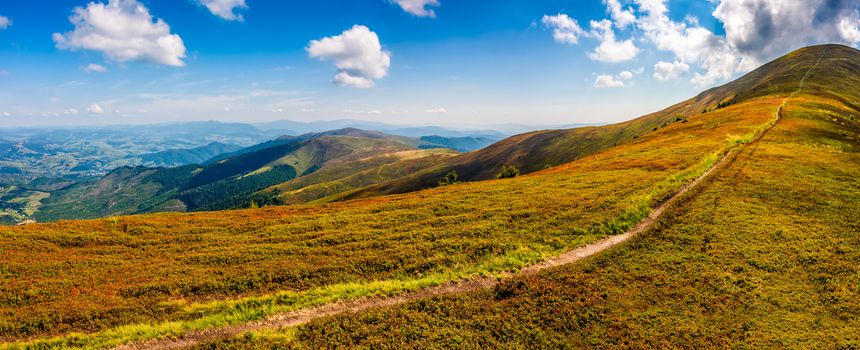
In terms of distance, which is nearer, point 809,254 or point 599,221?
point 809,254

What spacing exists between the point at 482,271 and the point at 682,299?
12430 millimetres

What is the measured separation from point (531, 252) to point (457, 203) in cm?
1711

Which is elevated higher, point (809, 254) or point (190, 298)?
point (809, 254)

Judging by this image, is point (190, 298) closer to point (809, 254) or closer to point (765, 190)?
point (809, 254)

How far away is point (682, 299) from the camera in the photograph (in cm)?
2102

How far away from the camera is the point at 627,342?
1781 cm

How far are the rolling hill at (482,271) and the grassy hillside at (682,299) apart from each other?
11 centimetres

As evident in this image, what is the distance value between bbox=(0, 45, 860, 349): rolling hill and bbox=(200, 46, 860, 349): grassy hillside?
0.11 meters

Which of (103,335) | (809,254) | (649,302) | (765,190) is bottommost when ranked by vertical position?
(103,335)

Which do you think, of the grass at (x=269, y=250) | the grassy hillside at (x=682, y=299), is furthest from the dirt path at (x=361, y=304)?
the grassy hillside at (x=682, y=299)

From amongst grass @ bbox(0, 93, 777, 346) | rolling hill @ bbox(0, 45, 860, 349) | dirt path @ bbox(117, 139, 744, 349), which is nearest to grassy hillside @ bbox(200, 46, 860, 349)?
rolling hill @ bbox(0, 45, 860, 349)

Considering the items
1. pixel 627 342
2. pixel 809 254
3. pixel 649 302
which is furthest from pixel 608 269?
pixel 809 254

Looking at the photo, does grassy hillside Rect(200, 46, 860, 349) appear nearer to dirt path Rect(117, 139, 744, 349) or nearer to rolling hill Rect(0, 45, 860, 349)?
rolling hill Rect(0, 45, 860, 349)

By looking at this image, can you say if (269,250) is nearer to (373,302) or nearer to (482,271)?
(373,302)
